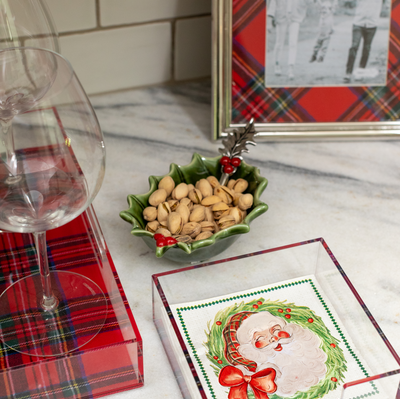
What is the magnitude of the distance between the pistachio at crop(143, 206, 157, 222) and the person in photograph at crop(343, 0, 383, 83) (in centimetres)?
36

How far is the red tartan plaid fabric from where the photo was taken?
788 millimetres

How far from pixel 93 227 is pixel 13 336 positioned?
0.51 ft

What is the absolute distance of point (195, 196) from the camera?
0.67m

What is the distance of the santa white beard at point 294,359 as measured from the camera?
1.72ft

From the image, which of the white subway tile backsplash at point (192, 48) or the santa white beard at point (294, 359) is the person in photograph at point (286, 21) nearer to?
the white subway tile backsplash at point (192, 48)

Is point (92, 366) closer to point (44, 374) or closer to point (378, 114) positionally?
point (44, 374)

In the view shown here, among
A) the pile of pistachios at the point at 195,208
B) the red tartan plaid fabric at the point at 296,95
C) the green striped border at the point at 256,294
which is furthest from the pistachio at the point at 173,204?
the red tartan plaid fabric at the point at 296,95

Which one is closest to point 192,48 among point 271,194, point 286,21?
point 286,21

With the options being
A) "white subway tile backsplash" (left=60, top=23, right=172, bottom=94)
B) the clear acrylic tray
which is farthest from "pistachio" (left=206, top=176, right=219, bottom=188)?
"white subway tile backsplash" (left=60, top=23, right=172, bottom=94)

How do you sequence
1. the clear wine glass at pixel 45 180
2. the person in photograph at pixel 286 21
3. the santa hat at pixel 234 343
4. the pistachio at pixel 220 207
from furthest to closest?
the person in photograph at pixel 286 21 → the pistachio at pixel 220 207 → the santa hat at pixel 234 343 → the clear wine glass at pixel 45 180

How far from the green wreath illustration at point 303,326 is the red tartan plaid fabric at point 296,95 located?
0.32 m

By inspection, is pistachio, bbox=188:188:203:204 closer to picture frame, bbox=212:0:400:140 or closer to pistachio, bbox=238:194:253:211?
pistachio, bbox=238:194:253:211

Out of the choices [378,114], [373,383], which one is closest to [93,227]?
[373,383]

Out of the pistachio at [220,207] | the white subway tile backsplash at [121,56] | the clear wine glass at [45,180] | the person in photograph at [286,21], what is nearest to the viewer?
the clear wine glass at [45,180]
